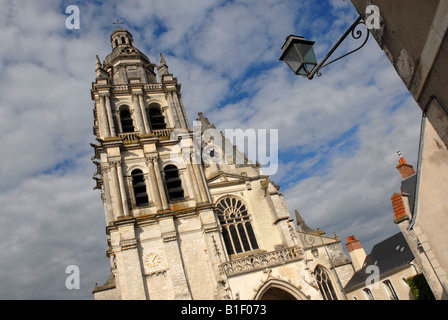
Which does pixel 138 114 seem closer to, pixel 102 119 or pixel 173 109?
pixel 102 119

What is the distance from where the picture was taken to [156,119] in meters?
21.7

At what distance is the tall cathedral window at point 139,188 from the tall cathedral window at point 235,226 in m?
4.00

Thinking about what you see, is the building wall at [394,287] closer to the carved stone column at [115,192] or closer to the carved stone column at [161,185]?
the carved stone column at [161,185]

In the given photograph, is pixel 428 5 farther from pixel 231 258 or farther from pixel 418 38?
pixel 231 258

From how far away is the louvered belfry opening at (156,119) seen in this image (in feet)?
69.7

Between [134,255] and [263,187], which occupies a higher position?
[263,187]

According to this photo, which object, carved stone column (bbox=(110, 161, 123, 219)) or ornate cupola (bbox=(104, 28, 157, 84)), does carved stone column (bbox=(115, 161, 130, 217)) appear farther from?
ornate cupola (bbox=(104, 28, 157, 84))

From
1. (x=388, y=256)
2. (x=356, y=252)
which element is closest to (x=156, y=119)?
(x=388, y=256)

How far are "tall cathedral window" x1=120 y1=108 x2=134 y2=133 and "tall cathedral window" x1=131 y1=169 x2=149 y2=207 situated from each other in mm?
3645

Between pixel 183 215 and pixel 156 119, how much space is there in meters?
7.75
